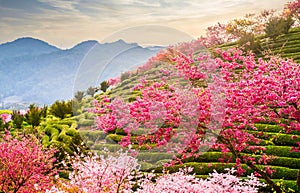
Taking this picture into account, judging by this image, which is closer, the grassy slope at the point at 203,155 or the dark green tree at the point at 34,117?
the grassy slope at the point at 203,155

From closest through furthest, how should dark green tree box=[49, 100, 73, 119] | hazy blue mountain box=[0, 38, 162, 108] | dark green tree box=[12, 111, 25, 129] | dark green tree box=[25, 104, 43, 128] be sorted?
1. hazy blue mountain box=[0, 38, 162, 108]
2. dark green tree box=[25, 104, 43, 128]
3. dark green tree box=[12, 111, 25, 129]
4. dark green tree box=[49, 100, 73, 119]

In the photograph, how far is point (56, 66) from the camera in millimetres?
85438

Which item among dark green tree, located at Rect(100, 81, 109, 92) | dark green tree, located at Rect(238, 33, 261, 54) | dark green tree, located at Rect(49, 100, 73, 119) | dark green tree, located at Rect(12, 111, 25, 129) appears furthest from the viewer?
dark green tree, located at Rect(49, 100, 73, 119)

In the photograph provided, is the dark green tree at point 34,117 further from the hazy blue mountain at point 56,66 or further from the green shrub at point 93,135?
the green shrub at point 93,135

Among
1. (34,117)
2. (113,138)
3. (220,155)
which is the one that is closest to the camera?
(113,138)

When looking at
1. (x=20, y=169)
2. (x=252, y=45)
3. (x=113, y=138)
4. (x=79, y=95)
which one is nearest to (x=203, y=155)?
(x=113, y=138)

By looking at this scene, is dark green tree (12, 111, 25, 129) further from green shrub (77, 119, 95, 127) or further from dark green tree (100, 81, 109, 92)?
dark green tree (100, 81, 109, 92)

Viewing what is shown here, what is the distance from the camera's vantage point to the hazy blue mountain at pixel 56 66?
8031 millimetres

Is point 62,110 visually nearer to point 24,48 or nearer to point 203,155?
point 203,155

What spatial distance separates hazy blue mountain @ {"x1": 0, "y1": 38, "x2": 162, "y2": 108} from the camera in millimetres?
8031

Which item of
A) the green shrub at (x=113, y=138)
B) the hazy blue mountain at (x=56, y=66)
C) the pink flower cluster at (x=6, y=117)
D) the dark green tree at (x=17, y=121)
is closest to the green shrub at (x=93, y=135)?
the green shrub at (x=113, y=138)

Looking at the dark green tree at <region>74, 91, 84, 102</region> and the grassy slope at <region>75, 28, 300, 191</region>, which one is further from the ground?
the dark green tree at <region>74, 91, 84, 102</region>

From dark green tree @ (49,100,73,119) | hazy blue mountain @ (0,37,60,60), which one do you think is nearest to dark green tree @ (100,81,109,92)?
dark green tree @ (49,100,73,119)

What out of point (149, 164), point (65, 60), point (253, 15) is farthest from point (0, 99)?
point (149, 164)
